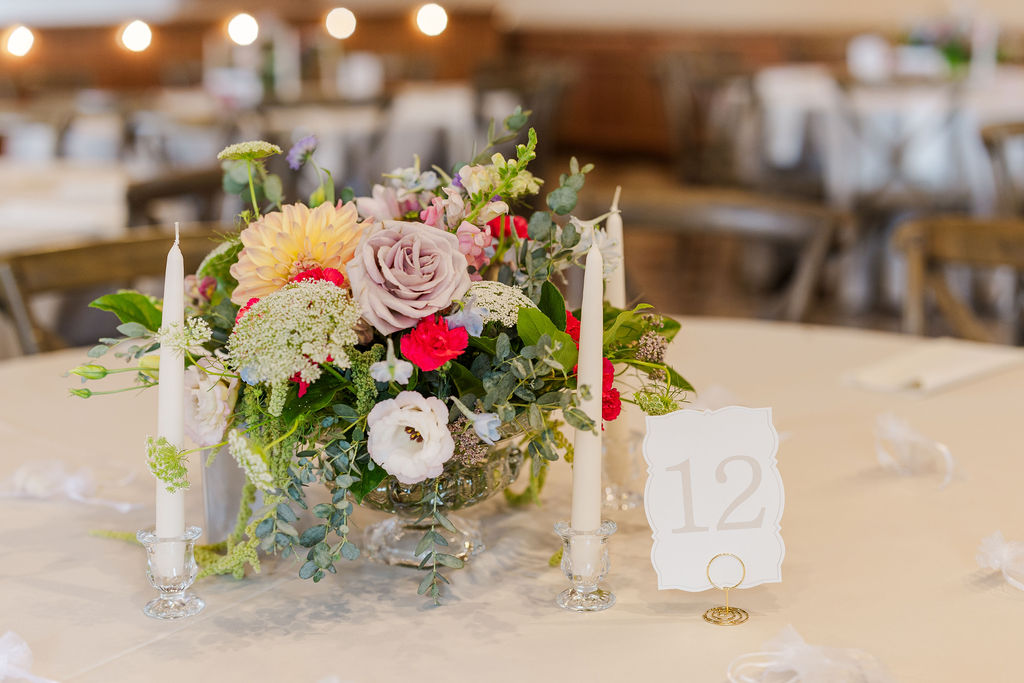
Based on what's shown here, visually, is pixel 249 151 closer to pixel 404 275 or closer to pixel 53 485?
pixel 404 275

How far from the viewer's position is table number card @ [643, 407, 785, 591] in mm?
934

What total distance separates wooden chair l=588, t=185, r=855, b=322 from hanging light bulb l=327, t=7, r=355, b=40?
677cm

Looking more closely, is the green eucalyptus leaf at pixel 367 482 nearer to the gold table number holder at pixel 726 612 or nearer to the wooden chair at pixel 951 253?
the gold table number holder at pixel 726 612

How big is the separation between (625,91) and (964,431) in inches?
332

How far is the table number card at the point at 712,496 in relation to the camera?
93 cm

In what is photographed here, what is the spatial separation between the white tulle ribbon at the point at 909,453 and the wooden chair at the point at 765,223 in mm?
834

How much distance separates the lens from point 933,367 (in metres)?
1.58

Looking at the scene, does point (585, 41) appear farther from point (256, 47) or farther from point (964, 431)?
point (964, 431)

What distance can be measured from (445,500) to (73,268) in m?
1.14

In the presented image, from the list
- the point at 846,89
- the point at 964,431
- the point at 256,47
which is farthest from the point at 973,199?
the point at 256,47

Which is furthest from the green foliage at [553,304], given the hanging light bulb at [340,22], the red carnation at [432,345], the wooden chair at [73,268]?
the hanging light bulb at [340,22]

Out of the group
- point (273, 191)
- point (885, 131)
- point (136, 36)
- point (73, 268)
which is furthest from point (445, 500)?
point (885, 131)

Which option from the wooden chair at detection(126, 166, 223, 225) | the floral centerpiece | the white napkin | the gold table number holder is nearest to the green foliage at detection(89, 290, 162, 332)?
the floral centerpiece

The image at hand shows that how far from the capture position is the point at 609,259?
1.02 metres
